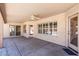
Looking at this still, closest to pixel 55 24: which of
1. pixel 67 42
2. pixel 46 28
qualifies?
pixel 46 28

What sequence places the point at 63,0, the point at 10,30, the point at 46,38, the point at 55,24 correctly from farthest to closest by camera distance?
1. the point at 10,30
2. the point at 46,38
3. the point at 55,24
4. the point at 63,0

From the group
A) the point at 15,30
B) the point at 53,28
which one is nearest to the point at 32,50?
the point at 53,28

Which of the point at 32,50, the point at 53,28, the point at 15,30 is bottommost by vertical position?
the point at 32,50

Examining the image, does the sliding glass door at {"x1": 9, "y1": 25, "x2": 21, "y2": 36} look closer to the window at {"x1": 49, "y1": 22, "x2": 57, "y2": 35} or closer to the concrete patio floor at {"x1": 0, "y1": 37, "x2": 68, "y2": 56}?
the window at {"x1": 49, "y1": 22, "x2": 57, "y2": 35}

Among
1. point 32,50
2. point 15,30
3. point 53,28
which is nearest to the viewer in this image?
point 32,50

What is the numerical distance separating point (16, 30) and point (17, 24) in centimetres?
107

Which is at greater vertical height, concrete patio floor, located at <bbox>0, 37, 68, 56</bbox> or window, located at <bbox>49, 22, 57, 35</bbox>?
window, located at <bbox>49, 22, 57, 35</bbox>

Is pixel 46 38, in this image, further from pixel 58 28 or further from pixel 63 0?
pixel 63 0

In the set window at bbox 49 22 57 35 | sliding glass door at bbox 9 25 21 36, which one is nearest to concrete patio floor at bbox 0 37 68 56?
window at bbox 49 22 57 35

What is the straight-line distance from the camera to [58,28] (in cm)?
841

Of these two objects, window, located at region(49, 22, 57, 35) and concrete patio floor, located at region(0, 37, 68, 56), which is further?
window, located at region(49, 22, 57, 35)

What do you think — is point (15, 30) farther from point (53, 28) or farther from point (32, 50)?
point (32, 50)

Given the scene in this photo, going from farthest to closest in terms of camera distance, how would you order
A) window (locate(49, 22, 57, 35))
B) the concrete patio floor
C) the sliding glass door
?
the sliding glass door
window (locate(49, 22, 57, 35))
the concrete patio floor

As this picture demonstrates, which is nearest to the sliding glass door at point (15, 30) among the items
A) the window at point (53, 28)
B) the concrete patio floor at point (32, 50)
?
the window at point (53, 28)
